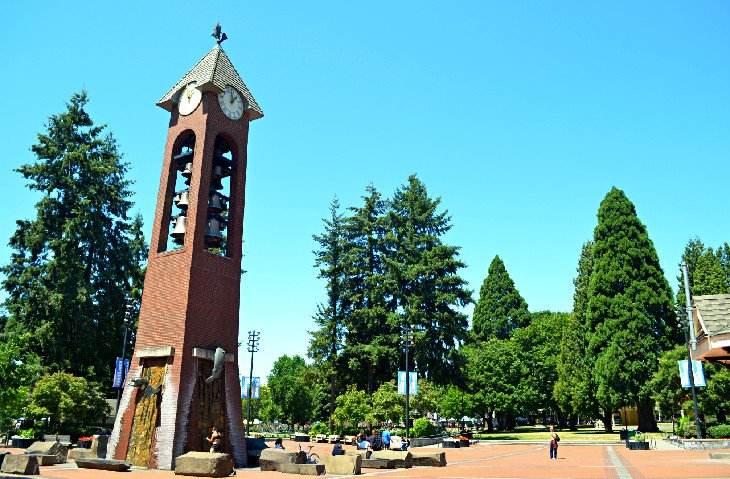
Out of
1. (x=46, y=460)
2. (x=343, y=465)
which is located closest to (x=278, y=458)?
(x=343, y=465)

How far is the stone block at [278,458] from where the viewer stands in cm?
2008

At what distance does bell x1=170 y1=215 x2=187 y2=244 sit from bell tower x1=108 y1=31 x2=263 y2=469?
1.7 inches

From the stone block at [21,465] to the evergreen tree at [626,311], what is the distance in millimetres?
40016

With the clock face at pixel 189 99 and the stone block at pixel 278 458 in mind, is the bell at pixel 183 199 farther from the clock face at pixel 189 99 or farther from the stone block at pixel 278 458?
the stone block at pixel 278 458

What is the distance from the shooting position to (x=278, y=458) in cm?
2050

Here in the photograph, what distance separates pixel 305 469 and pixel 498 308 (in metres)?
53.2

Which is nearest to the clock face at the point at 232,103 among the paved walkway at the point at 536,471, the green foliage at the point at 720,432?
the paved walkway at the point at 536,471

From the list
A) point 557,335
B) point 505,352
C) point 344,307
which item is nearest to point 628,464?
point 344,307

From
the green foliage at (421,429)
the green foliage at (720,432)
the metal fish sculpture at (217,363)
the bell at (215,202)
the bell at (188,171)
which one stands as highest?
the bell at (188,171)

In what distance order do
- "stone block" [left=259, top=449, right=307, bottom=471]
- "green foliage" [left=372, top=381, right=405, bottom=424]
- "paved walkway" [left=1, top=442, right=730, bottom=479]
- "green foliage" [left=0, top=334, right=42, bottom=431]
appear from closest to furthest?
"paved walkway" [left=1, top=442, right=730, bottom=479], "stone block" [left=259, top=449, right=307, bottom=471], "green foliage" [left=0, top=334, right=42, bottom=431], "green foliage" [left=372, top=381, right=405, bottom=424]

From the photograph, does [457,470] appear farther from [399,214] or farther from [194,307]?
[399,214]

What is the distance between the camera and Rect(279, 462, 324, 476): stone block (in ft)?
61.5

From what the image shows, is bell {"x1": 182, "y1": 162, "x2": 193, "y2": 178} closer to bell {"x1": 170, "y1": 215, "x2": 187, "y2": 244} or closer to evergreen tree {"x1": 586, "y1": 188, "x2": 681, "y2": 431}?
bell {"x1": 170, "y1": 215, "x2": 187, "y2": 244}

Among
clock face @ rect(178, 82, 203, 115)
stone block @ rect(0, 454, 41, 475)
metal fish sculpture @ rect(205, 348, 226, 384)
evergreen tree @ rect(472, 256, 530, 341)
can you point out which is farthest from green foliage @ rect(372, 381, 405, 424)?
stone block @ rect(0, 454, 41, 475)
